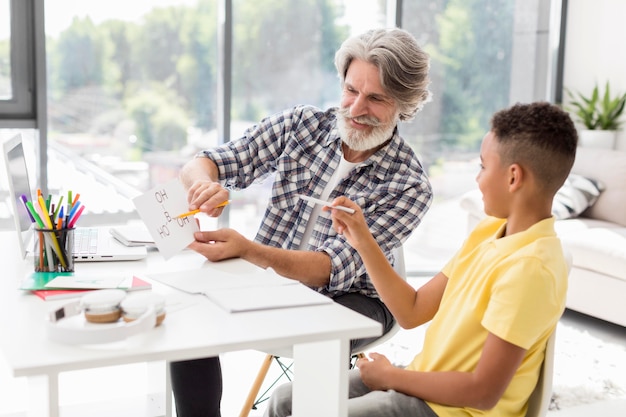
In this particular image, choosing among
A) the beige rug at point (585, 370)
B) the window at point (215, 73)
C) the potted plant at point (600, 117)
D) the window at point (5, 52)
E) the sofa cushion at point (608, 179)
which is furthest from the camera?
the potted plant at point (600, 117)

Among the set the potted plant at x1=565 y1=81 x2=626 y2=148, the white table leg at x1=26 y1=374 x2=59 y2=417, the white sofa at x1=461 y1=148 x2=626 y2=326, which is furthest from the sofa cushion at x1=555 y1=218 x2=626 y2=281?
the white table leg at x1=26 y1=374 x2=59 y2=417

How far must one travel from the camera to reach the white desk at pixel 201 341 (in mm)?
1142

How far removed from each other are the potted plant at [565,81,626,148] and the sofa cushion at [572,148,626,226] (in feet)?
0.85

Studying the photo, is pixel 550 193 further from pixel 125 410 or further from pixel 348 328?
pixel 125 410

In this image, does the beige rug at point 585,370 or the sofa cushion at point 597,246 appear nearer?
the beige rug at point 585,370

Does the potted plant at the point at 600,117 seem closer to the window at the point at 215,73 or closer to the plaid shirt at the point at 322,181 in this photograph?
the window at the point at 215,73

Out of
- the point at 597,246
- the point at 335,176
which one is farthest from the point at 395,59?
the point at 597,246

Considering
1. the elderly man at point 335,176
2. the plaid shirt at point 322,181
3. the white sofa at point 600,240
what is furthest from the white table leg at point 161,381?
the white sofa at point 600,240

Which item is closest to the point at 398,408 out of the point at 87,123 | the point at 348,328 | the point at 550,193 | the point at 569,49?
the point at 348,328

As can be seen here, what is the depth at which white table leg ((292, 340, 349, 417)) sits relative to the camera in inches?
52.1

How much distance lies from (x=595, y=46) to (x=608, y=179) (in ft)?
3.35

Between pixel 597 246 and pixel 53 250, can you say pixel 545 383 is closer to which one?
pixel 53 250

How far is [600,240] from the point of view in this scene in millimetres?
3506

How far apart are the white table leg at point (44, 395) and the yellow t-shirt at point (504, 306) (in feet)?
2.10
